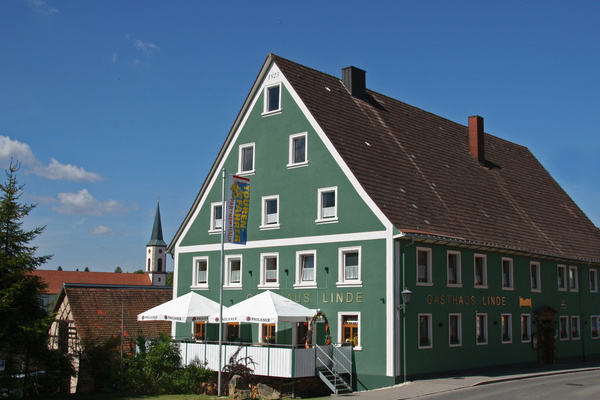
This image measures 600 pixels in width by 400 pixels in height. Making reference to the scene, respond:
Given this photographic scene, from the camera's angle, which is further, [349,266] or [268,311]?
[349,266]

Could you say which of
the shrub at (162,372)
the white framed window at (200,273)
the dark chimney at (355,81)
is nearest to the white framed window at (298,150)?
the dark chimney at (355,81)

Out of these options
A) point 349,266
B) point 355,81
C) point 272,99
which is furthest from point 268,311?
point 355,81

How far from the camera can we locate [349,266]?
27375mm

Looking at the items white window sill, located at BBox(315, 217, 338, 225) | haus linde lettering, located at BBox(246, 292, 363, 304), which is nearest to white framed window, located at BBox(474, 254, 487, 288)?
haus linde lettering, located at BBox(246, 292, 363, 304)

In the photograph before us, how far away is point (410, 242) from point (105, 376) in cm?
1463

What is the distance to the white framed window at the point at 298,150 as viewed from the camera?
29.6 metres

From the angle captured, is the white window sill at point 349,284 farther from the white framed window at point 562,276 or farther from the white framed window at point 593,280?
the white framed window at point 593,280

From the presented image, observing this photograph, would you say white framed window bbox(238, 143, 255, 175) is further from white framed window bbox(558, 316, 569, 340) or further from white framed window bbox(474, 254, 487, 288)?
white framed window bbox(558, 316, 569, 340)

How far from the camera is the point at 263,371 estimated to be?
984 inches

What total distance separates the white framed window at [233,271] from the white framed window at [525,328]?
13.5 m

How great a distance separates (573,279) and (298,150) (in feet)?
57.6

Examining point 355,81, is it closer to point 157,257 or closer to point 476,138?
point 476,138

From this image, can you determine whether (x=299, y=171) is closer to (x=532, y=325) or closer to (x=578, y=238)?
(x=532, y=325)

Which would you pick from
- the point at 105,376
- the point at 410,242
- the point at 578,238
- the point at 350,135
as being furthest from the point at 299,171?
A: the point at 578,238
